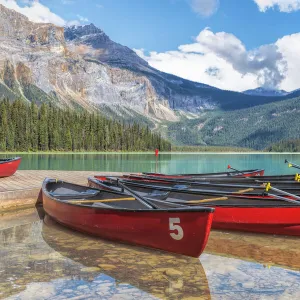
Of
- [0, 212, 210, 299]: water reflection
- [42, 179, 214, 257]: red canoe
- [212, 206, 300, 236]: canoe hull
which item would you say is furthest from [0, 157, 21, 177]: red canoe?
[212, 206, 300, 236]: canoe hull

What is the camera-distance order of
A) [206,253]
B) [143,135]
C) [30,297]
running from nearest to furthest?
[30,297] < [206,253] < [143,135]

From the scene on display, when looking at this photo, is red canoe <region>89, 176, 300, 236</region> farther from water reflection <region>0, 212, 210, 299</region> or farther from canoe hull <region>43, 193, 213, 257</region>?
water reflection <region>0, 212, 210, 299</region>

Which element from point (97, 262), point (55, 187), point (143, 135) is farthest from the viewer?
point (143, 135)

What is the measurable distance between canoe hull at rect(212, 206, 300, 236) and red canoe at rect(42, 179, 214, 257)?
9.21ft

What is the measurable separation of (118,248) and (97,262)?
3.50 feet

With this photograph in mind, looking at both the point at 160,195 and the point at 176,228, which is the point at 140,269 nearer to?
the point at 176,228

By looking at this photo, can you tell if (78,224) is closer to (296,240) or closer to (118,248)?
(118,248)

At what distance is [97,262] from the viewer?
8805 mm

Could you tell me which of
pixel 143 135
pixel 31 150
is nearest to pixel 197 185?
pixel 31 150

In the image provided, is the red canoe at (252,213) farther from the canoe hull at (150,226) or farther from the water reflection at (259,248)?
the canoe hull at (150,226)

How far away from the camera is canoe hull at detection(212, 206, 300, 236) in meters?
11.3

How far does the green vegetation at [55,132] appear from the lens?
109125mm

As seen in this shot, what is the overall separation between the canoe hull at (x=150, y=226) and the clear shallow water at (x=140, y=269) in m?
0.23

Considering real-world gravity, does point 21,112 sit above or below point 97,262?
above
